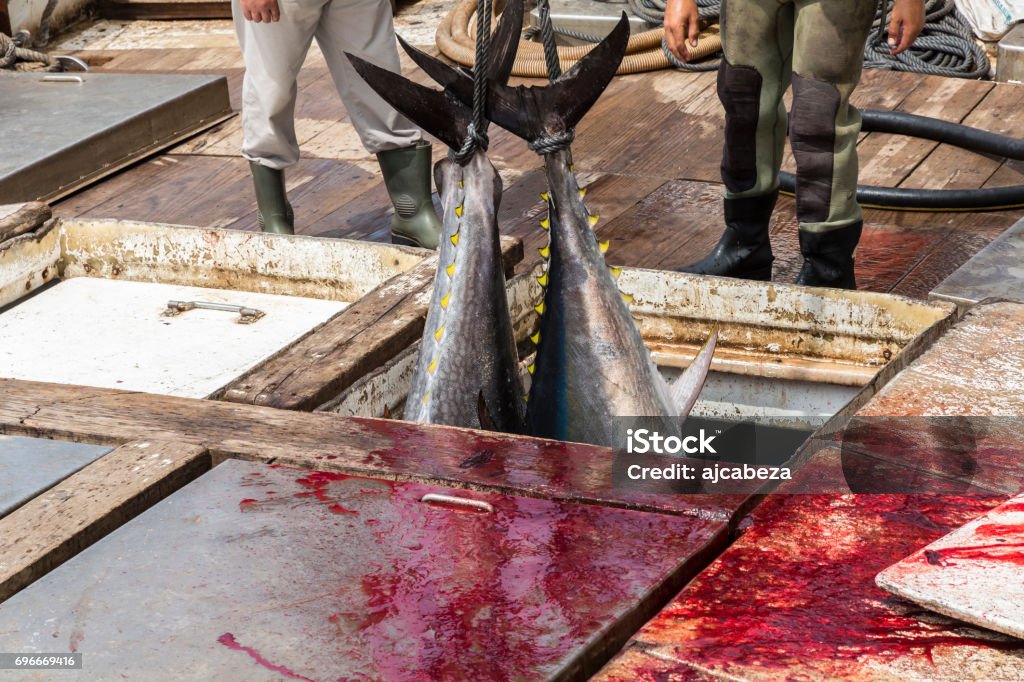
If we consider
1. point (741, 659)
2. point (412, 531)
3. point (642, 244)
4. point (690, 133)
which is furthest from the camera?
point (690, 133)

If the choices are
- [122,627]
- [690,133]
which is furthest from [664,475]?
[690,133]

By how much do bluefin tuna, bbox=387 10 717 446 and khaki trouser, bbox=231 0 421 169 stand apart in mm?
1821

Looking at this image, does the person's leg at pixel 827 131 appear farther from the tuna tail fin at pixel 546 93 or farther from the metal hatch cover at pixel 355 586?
the metal hatch cover at pixel 355 586

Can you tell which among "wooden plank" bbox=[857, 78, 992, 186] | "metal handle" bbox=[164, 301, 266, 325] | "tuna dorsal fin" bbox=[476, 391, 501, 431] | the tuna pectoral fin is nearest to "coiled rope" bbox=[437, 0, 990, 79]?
"wooden plank" bbox=[857, 78, 992, 186]

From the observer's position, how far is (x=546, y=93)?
8.21ft

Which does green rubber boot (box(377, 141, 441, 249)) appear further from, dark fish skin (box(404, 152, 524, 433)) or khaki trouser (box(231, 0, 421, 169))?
dark fish skin (box(404, 152, 524, 433))

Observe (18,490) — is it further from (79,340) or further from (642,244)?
(642,244)

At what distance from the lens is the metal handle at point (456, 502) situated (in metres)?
2.00

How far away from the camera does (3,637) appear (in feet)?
5.77

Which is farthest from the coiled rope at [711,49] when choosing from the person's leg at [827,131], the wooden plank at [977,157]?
the person's leg at [827,131]

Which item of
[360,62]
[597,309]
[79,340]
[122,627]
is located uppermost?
[360,62]

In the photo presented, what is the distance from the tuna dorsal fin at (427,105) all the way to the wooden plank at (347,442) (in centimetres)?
65

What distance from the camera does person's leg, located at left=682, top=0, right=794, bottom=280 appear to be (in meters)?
3.62

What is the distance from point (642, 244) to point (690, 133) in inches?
50.6
